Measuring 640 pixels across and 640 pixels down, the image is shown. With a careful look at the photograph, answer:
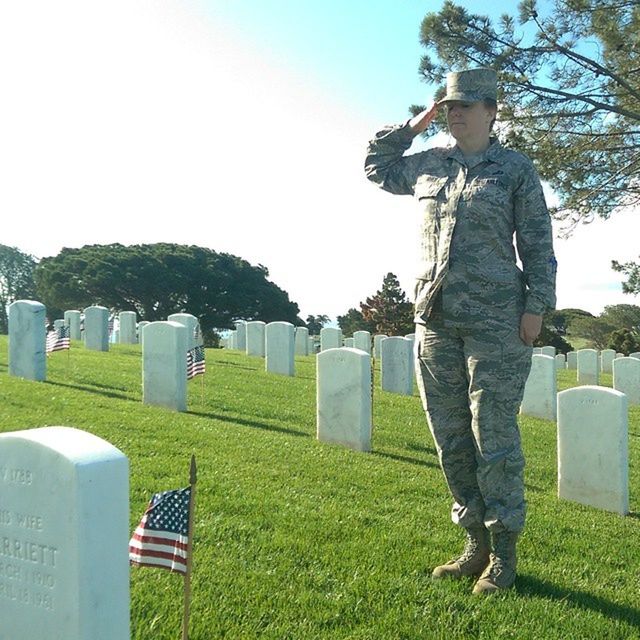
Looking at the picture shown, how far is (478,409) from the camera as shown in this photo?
11.7 feet

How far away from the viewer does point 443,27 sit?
12148 millimetres

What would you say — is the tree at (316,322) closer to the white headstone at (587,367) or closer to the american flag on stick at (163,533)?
the white headstone at (587,367)

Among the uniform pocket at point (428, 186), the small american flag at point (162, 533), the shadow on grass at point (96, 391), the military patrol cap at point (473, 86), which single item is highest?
the military patrol cap at point (473, 86)

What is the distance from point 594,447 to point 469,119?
3.87 m

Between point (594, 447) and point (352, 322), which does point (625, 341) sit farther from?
point (594, 447)

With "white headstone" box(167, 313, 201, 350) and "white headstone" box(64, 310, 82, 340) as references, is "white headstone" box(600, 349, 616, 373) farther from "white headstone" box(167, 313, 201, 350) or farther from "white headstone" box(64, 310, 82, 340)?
"white headstone" box(64, 310, 82, 340)

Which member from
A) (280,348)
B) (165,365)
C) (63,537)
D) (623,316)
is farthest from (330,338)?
(623,316)

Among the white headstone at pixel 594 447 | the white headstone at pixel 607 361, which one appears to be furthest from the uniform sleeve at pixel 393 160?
the white headstone at pixel 607 361

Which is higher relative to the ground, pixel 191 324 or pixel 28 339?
pixel 191 324

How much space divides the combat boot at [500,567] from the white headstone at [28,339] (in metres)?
9.14

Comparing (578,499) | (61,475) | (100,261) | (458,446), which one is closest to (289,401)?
(578,499)

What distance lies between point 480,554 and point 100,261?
44.2 m

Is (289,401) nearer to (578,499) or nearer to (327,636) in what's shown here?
(578,499)

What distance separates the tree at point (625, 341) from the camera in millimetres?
40500
